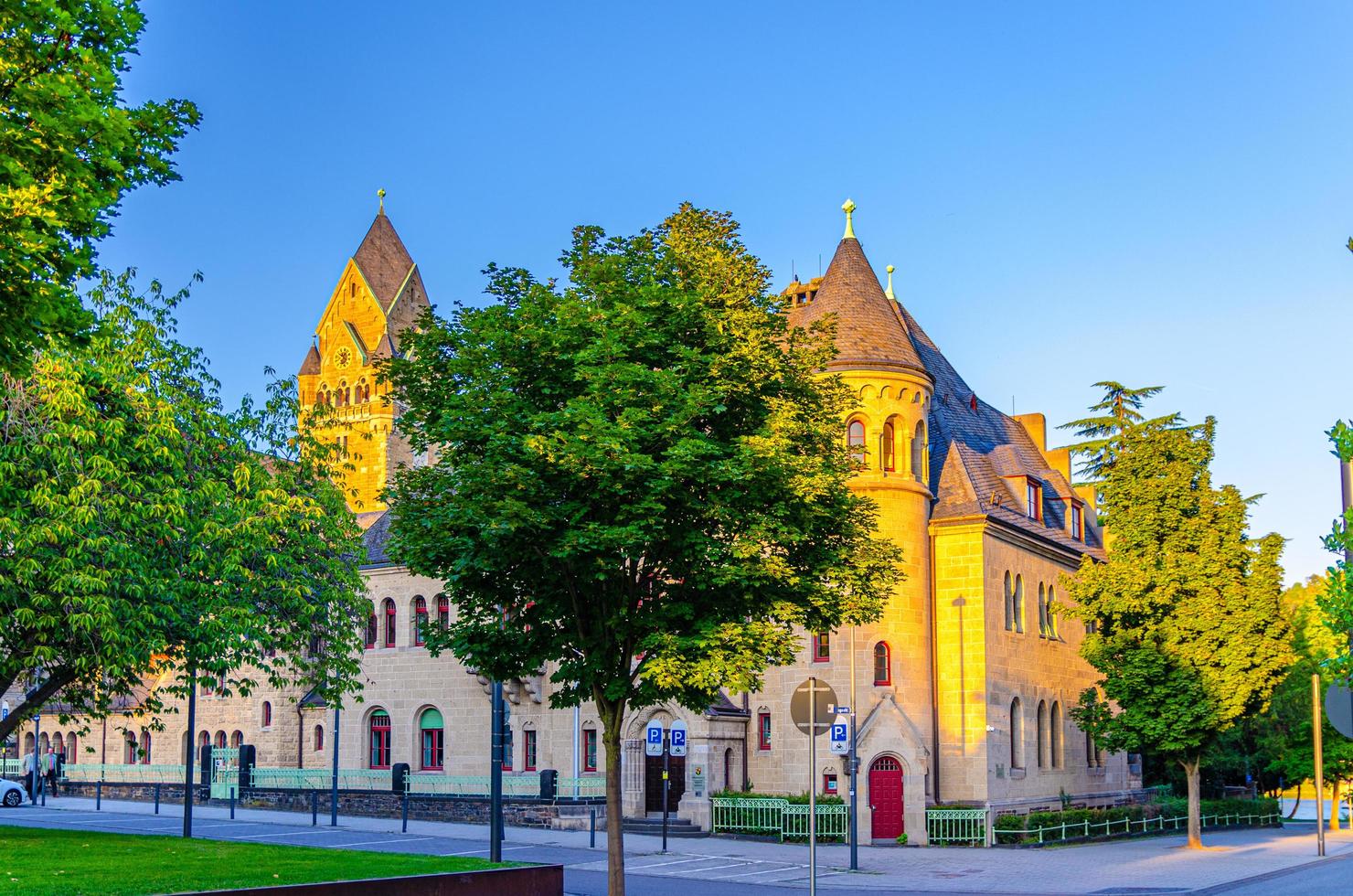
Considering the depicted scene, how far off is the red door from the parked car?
27.9 meters

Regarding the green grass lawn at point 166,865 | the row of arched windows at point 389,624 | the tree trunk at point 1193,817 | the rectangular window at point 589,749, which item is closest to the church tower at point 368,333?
the row of arched windows at point 389,624

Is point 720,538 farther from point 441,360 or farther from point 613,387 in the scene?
point 441,360

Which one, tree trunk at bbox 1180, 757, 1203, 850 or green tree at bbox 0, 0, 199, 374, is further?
tree trunk at bbox 1180, 757, 1203, 850

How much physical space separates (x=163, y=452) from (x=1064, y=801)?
3138cm

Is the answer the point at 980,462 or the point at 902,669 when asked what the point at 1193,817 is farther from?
the point at 980,462

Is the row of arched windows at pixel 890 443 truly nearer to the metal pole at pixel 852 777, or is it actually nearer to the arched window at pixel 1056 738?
the metal pole at pixel 852 777

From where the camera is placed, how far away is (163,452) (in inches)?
866

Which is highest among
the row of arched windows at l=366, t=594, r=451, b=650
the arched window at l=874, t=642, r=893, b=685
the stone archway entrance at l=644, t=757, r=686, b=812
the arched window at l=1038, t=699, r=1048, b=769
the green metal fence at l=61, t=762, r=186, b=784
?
the row of arched windows at l=366, t=594, r=451, b=650

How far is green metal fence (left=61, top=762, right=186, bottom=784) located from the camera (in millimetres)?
56094

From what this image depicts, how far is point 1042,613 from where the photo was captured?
4481 cm

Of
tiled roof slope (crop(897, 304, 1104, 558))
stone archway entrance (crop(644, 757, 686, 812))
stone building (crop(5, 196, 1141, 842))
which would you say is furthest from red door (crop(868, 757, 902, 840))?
tiled roof slope (crop(897, 304, 1104, 558))

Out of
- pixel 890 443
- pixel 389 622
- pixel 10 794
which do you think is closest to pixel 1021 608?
pixel 890 443

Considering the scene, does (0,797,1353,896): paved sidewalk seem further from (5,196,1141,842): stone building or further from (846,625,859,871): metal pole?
(5,196,1141,842): stone building

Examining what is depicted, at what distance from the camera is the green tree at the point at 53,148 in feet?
40.3
